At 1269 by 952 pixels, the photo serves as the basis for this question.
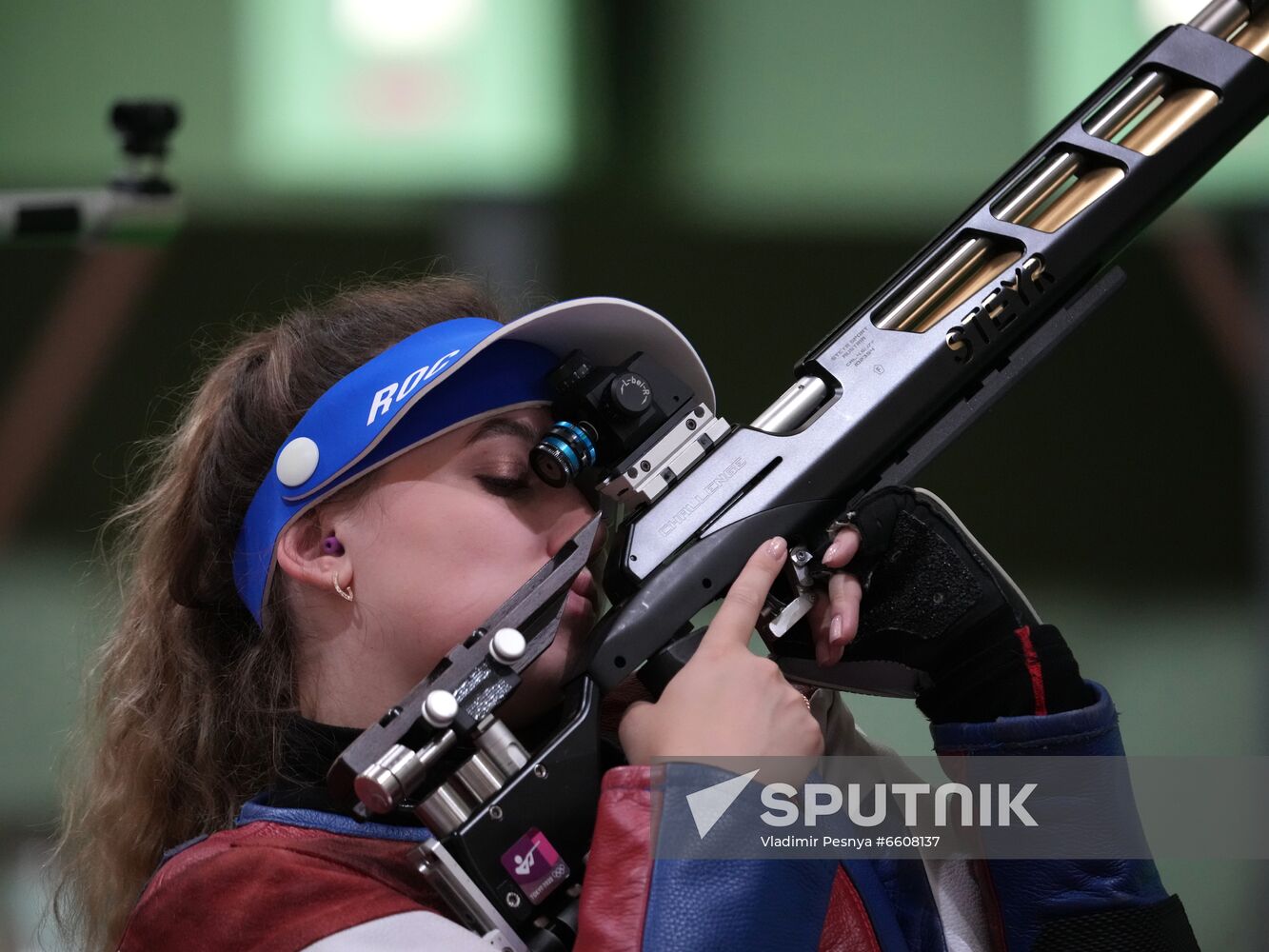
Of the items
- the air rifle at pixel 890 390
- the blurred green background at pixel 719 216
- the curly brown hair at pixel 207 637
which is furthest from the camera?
the blurred green background at pixel 719 216

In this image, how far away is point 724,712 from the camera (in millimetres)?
974

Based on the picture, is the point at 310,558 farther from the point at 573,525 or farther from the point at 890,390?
the point at 890,390

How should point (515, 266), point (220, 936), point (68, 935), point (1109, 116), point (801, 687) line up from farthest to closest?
point (515, 266)
point (68, 935)
point (801, 687)
point (1109, 116)
point (220, 936)

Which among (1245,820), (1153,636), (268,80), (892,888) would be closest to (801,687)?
(892,888)

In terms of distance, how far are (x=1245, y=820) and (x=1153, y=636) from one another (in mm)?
1338

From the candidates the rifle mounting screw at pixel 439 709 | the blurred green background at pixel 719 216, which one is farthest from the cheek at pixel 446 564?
the blurred green background at pixel 719 216

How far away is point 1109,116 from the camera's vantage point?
1.13 m

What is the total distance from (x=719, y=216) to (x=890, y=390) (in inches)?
59.6

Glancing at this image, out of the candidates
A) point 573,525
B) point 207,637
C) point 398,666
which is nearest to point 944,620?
point 573,525

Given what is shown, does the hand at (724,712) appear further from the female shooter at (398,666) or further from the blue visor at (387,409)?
the blue visor at (387,409)

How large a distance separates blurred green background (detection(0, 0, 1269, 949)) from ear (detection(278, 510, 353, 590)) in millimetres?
1311

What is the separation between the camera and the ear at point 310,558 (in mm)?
1152

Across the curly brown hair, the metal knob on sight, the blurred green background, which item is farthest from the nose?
the blurred green background

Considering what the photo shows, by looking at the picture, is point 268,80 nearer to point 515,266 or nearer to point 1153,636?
point 515,266
